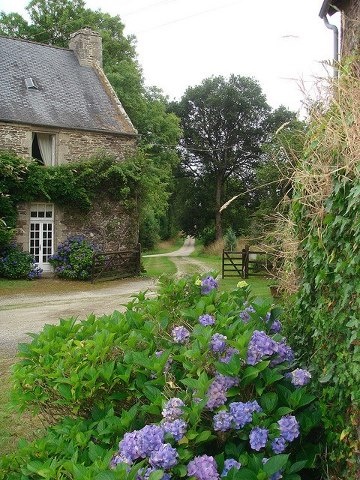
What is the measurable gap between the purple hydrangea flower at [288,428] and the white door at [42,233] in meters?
18.6

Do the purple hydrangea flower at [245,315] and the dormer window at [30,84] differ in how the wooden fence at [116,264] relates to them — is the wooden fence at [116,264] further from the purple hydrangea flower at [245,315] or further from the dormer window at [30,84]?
the purple hydrangea flower at [245,315]

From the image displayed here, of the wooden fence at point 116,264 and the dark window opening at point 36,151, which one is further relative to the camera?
the dark window opening at point 36,151

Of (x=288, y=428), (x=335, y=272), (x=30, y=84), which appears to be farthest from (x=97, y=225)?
(x=288, y=428)

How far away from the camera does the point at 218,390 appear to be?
271 cm

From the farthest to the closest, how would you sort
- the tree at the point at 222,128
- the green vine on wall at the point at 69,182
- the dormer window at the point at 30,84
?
the tree at the point at 222,128, the dormer window at the point at 30,84, the green vine on wall at the point at 69,182

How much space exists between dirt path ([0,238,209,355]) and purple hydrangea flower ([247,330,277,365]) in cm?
489

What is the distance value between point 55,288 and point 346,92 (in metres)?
15.2

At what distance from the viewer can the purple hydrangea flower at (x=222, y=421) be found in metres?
2.61

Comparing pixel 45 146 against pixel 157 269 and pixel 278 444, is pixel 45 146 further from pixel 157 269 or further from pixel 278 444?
pixel 278 444

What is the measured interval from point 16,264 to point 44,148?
509 cm

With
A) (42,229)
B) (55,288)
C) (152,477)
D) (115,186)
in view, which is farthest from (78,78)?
(152,477)

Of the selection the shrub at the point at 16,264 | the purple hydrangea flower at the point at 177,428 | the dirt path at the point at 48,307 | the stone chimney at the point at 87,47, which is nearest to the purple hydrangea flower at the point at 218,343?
the purple hydrangea flower at the point at 177,428

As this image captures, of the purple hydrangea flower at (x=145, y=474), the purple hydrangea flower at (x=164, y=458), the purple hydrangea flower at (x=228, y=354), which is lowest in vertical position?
the purple hydrangea flower at (x=145, y=474)

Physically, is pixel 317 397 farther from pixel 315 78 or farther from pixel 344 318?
pixel 315 78
